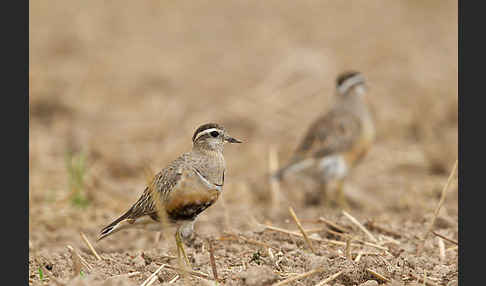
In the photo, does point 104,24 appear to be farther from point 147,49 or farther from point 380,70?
point 380,70

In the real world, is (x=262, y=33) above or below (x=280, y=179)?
→ above

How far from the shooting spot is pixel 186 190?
5.42 m

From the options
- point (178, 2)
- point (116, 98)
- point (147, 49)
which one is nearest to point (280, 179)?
point (116, 98)

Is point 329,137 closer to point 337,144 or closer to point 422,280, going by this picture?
point 337,144

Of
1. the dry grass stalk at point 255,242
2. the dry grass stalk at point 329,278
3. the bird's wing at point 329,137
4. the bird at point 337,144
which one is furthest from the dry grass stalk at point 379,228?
the bird's wing at point 329,137

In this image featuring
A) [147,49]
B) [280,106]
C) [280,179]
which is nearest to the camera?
[280,179]

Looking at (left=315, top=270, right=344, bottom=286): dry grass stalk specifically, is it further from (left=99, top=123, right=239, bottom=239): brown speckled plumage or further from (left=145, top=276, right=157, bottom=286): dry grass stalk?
(left=145, top=276, right=157, bottom=286): dry grass stalk

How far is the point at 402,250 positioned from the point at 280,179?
312 centimetres

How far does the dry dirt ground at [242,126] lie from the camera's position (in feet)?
19.2

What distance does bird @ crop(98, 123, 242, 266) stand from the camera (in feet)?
17.8

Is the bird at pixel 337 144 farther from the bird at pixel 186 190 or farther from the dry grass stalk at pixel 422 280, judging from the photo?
the dry grass stalk at pixel 422 280

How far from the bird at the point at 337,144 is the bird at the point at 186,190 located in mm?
3491

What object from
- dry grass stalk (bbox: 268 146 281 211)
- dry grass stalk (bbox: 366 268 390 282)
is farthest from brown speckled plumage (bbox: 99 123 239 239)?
dry grass stalk (bbox: 268 146 281 211)

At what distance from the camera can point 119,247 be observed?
274 inches
